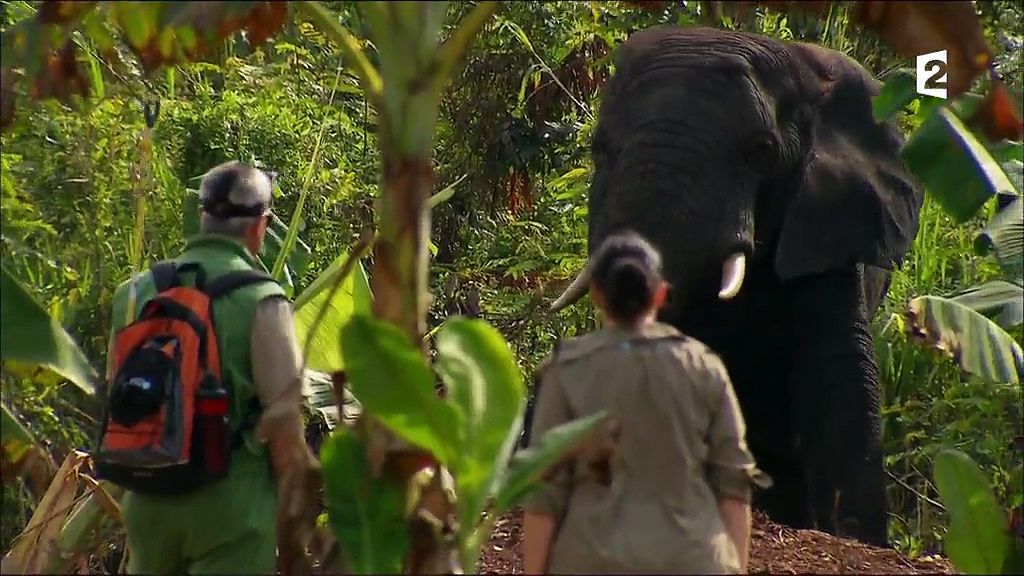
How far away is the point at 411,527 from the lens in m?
4.55

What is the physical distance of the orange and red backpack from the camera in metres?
4.96

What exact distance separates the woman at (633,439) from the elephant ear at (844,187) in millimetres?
4065

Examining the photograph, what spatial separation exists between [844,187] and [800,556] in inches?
91.4

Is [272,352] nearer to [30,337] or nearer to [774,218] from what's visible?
[30,337]

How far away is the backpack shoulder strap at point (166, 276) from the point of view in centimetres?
513

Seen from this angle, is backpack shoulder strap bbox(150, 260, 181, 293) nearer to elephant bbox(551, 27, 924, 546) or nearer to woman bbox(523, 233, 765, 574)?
woman bbox(523, 233, 765, 574)

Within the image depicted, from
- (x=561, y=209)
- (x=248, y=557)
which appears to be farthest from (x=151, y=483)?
(x=561, y=209)

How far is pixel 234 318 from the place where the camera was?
5.10 meters

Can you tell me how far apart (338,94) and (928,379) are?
14.5ft

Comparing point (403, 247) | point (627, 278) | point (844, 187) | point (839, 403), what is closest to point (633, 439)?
point (627, 278)

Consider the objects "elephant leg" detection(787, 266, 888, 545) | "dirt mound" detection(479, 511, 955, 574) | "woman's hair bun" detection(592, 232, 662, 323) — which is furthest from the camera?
"elephant leg" detection(787, 266, 888, 545)

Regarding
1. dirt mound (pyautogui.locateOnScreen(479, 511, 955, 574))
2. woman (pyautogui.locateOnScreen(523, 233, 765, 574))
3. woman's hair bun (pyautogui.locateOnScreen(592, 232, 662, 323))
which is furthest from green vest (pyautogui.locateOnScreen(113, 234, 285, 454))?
dirt mound (pyautogui.locateOnScreen(479, 511, 955, 574))

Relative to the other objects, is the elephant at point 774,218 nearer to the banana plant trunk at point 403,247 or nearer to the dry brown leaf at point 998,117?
the dry brown leaf at point 998,117

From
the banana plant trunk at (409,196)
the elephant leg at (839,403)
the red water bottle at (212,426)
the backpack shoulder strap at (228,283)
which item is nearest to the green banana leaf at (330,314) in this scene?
the backpack shoulder strap at (228,283)
